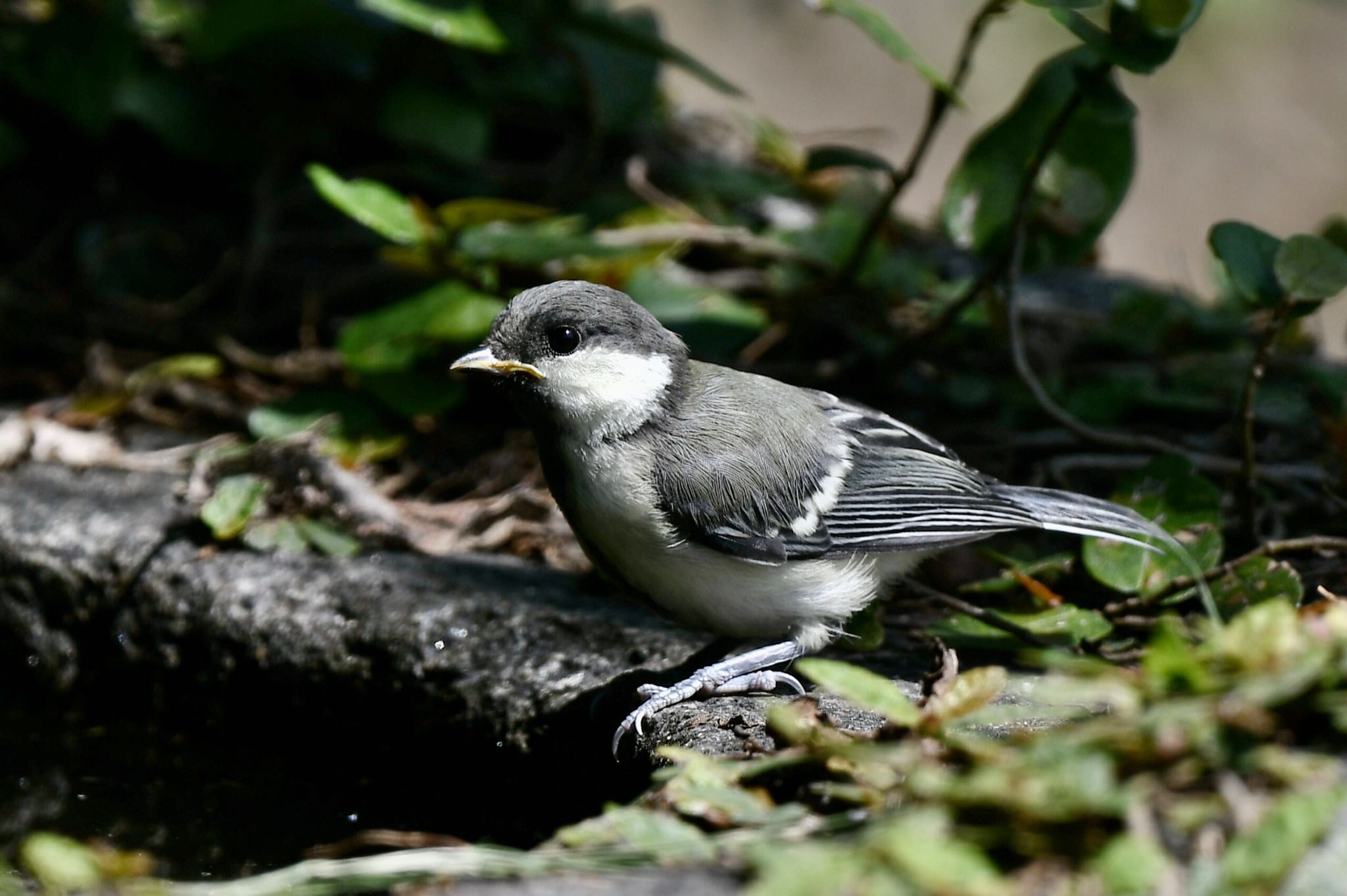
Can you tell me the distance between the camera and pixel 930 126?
3.39 m

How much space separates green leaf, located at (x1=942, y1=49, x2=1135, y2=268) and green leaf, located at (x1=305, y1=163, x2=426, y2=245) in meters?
1.42

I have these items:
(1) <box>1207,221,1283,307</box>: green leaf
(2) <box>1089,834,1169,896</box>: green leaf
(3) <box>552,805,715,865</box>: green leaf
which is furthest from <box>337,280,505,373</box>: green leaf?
(2) <box>1089,834,1169,896</box>: green leaf

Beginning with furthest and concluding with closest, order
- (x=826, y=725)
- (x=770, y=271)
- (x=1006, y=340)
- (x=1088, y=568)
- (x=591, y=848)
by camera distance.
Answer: (x=770, y=271) → (x=1006, y=340) → (x=1088, y=568) → (x=826, y=725) → (x=591, y=848)

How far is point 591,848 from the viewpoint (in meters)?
1.58

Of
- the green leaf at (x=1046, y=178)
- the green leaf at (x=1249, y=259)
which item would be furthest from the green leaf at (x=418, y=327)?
the green leaf at (x=1249, y=259)

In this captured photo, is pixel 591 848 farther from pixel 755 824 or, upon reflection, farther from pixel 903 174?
pixel 903 174

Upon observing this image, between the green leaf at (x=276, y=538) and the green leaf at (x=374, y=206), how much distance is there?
809mm

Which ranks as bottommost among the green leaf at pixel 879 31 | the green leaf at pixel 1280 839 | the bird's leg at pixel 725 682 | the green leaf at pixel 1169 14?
the bird's leg at pixel 725 682

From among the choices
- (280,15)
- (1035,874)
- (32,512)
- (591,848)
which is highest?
(280,15)

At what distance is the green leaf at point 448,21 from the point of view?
360 centimetres

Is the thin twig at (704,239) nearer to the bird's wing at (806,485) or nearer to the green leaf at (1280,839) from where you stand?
the bird's wing at (806,485)

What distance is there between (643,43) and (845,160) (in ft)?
2.56

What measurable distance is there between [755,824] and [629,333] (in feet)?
3.89

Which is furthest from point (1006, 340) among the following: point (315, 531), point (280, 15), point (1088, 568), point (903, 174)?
point (280, 15)
